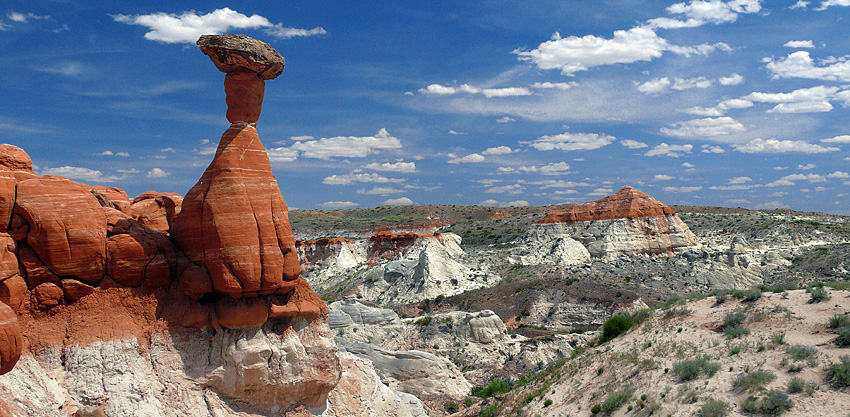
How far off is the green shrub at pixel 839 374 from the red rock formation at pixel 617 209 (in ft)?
184

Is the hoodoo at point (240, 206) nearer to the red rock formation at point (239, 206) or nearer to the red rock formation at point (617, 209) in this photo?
the red rock formation at point (239, 206)

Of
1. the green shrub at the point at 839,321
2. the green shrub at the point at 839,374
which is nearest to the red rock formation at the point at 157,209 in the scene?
the green shrub at the point at 839,374

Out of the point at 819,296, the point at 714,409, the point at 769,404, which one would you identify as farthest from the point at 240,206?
the point at 819,296

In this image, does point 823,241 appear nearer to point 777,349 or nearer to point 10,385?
point 777,349

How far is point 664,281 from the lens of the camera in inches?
2039

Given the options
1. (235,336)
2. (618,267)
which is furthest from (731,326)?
(618,267)

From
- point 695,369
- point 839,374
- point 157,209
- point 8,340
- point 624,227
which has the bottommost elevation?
point 695,369

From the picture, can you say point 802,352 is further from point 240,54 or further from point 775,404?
point 240,54

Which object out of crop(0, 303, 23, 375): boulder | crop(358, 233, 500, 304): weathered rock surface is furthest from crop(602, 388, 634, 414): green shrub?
crop(358, 233, 500, 304): weathered rock surface

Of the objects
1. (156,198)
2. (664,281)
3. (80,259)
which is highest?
(156,198)

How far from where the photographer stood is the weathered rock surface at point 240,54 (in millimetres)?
15812

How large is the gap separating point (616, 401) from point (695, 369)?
3.00 m

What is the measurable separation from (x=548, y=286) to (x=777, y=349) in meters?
30.6

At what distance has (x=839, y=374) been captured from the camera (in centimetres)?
1582
